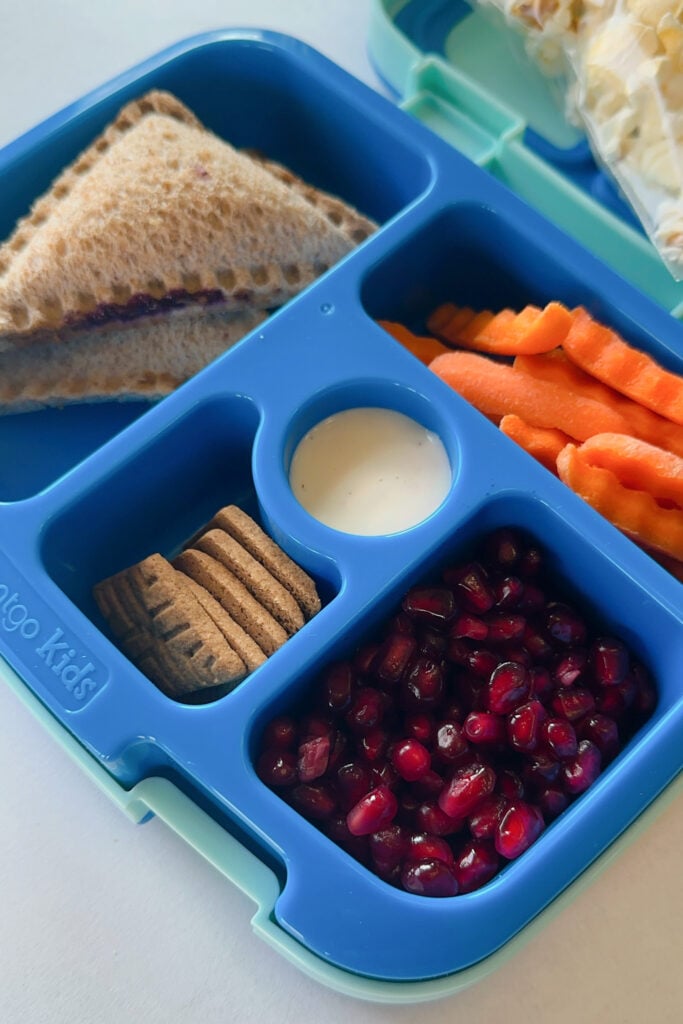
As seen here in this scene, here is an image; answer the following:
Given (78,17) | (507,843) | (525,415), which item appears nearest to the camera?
(507,843)

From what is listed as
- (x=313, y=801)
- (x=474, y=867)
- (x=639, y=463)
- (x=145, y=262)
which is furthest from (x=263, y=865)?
(x=145, y=262)

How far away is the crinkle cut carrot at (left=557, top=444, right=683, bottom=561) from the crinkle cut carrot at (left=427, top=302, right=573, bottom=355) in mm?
139

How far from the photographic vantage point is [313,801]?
811 mm

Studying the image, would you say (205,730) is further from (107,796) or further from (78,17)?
(78,17)

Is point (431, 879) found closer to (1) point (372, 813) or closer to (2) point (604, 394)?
(1) point (372, 813)

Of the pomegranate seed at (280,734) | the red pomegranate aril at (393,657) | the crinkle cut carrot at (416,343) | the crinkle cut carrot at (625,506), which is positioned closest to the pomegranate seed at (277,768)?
the pomegranate seed at (280,734)

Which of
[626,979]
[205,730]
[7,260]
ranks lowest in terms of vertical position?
[626,979]

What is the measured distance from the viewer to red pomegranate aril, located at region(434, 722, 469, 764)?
2.71ft

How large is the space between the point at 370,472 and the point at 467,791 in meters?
0.34

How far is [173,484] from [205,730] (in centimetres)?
30

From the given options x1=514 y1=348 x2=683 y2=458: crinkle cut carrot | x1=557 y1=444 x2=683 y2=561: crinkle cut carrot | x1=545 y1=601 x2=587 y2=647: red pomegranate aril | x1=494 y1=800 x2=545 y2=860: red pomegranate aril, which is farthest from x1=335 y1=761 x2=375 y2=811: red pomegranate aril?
x1=514 y1=348 x2=683 y2=458: crinkle cut carrot

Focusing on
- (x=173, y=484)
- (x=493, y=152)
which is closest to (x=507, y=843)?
(x=173, y=484)

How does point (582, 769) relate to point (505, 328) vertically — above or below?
below

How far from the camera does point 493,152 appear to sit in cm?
111
